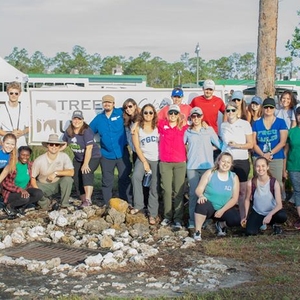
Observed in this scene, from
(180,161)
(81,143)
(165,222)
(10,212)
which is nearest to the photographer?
(180,161)

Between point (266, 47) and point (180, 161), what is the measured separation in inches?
151

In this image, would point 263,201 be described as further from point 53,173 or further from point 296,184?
point 53,173

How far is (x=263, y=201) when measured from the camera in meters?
9.08

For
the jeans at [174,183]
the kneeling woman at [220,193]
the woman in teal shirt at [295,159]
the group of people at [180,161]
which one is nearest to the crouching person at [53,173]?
the group of people at [180,161]

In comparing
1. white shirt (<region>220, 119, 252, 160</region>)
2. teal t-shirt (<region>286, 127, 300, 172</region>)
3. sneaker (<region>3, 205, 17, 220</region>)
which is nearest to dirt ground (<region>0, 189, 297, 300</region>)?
white shirt (<region>220, 119, 252, 160</region>)

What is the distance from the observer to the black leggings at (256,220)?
8906 millimetres

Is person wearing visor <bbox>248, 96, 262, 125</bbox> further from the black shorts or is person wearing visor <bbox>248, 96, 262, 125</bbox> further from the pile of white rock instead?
the pile of white rock

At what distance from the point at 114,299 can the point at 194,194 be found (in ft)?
12.7

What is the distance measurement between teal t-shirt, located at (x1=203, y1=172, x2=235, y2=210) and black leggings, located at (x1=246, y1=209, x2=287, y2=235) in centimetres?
44

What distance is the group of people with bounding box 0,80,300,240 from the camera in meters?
9.07

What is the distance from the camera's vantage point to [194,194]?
375 inches

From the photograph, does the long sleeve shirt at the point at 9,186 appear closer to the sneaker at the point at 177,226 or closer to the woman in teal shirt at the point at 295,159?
the sneaker at the point at 177,226

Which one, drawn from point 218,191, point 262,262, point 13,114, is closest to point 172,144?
point 218,191

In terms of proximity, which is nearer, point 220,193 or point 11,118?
point 220,193
